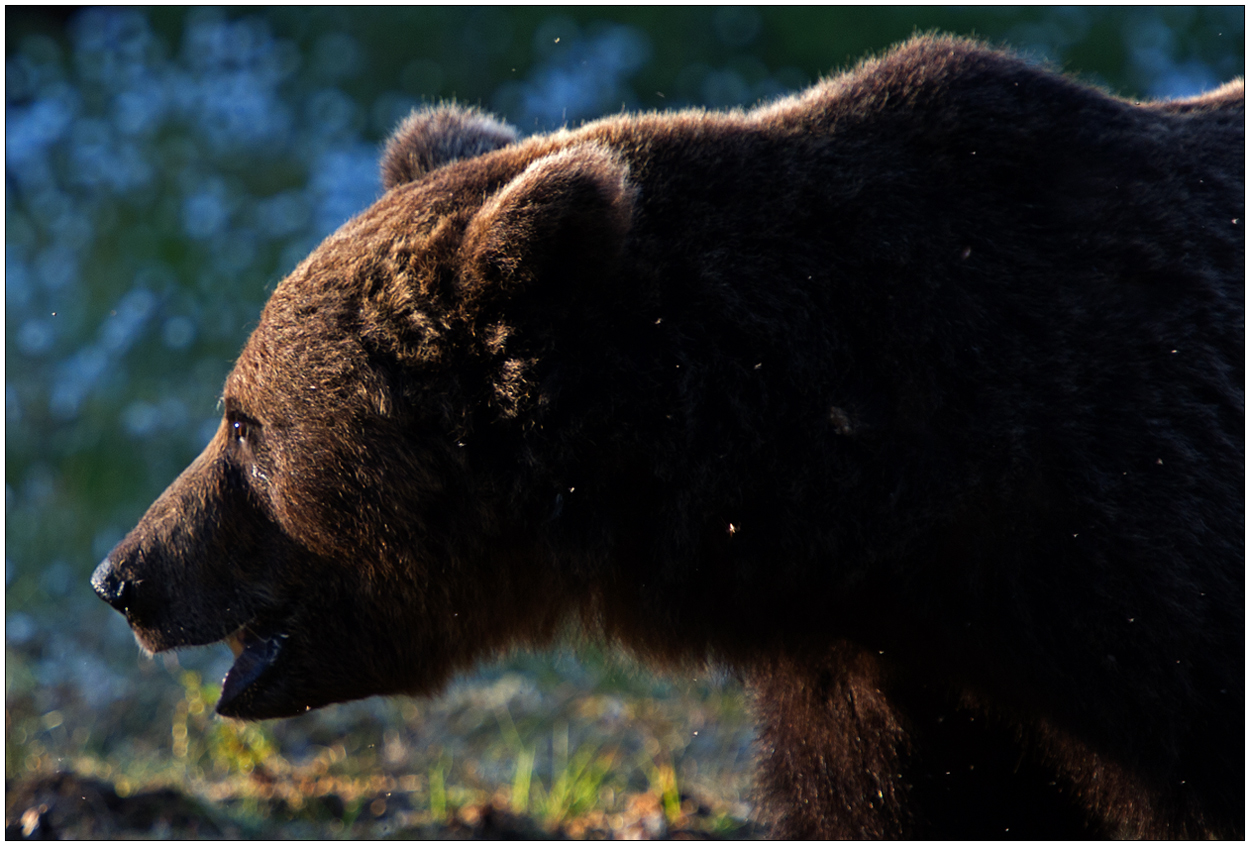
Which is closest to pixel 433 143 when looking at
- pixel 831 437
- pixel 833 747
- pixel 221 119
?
pixel 831 437

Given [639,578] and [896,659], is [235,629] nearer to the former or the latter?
[639,578]

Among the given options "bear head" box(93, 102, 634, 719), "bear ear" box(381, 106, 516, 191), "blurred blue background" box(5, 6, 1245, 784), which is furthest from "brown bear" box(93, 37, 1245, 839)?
"blurred blue background" box(5, 6, 1245, 784)

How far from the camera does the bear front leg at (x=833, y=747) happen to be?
9.68ft

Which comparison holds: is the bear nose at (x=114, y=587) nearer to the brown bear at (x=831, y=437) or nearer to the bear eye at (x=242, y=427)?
the brown bear at (x=831, y=437)

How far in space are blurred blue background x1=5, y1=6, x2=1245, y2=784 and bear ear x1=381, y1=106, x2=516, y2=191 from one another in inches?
153

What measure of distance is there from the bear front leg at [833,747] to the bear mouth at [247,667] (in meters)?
1.27

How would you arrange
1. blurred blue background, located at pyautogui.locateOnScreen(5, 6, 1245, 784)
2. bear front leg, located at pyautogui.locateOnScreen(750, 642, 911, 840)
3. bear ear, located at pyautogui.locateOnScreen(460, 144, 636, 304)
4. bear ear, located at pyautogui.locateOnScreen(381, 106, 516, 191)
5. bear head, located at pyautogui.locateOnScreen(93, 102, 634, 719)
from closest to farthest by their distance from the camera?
1. bear ear, located at pyautogui.locateOnScreen(460, 144, 636, 304)
2. bear head, located at pyautogui.locateOnScreen(93, 102, 634, 719)
3. bear front leg, located at pyautogui.locateOnScreen(750, 642, 911, 840)
4. bear ear, located at pyautogui.locateOnScreen(381, 106, 516, 191)
5. blurred blue background, located at pyautogui.locateOnScreen(5, 6, 1245, 784)

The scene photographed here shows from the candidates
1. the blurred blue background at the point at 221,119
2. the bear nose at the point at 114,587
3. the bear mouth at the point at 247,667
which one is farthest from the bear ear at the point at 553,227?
the blurred blue background at the point at 221,119

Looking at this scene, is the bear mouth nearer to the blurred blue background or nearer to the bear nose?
the bear nose


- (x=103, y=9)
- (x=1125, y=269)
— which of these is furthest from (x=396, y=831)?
(x=103, y=9)

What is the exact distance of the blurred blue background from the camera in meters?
7.02

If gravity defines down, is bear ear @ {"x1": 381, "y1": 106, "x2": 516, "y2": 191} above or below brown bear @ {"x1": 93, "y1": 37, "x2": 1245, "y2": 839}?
above

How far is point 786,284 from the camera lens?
263cm

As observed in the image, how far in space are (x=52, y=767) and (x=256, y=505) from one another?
7.95 feet
